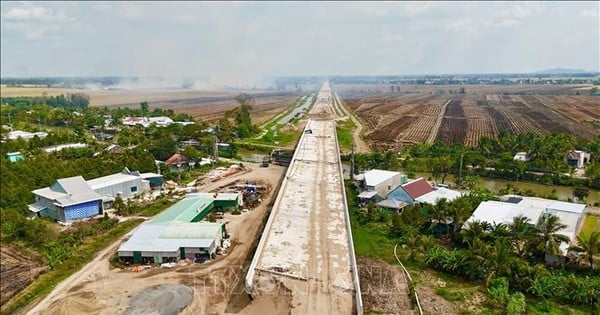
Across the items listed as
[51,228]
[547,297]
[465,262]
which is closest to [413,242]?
[465,262]

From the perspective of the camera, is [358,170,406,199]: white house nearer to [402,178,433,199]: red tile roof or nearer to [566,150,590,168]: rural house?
[402,178,433,199]: red tile roof

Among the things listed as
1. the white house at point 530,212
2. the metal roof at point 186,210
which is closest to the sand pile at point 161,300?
the metal roof at point 186,210

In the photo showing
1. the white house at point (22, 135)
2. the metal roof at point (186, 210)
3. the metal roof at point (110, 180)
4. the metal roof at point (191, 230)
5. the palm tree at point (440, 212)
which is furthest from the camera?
the white house at point (22, 135)

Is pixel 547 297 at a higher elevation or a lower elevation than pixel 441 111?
lower

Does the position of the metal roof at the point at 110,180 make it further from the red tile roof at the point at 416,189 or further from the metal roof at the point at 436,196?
the metal roof at the point at 436,196

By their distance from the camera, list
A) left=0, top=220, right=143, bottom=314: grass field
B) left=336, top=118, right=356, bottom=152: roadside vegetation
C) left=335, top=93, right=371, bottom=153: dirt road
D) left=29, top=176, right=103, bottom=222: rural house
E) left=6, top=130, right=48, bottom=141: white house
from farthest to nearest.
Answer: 1. left=336, top=118, right=356, bottom=152: roadside vegetation
2. left=6, top=130, right=48, bottom=141: white house
3. left=335, top=93, right=371, bottom=153: dirt road
4. left=29, top=176, right=103, bottom=222: rural house
5. left=0, top=220, right=143, bottom=314: grass field

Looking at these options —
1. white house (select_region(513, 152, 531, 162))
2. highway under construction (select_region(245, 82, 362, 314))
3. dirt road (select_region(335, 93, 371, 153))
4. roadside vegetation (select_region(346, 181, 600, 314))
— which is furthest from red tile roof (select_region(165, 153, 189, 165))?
white house (select_region(513, 152, 531, 162))

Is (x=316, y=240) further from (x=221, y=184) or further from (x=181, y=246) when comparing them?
(x=221, y=184)
